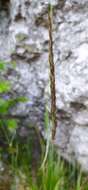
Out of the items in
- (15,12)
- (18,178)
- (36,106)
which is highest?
(15,12)

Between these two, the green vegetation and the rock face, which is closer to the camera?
the green vegetation

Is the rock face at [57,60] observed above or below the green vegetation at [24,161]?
above

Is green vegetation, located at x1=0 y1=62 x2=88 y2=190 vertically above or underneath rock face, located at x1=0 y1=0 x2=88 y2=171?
underneath

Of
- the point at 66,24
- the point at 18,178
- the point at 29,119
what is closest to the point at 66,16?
the point at 66,24

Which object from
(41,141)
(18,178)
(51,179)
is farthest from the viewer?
(41,141)

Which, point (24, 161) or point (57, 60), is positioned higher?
point (57, 60)

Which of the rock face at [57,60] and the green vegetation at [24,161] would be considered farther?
the rock face at [57,60]

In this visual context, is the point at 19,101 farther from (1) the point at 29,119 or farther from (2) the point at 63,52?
(2) the point at 63,52

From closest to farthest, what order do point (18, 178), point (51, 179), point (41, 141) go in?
point (51, 179) < point (18, 178) < point (41, 141)
